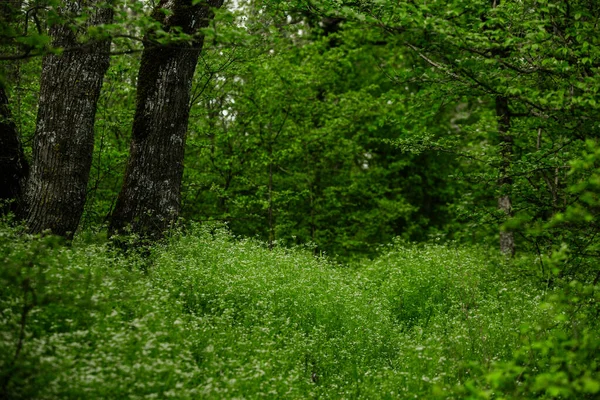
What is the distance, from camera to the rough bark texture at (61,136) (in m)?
8.07

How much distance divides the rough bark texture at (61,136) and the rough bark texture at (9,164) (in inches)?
17.6

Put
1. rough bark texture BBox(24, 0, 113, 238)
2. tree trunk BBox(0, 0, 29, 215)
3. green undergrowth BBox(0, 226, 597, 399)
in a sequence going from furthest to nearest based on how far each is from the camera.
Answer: tree trunk BBox(0, 0, 29, 215) → rough bark texture BBox(24, 0, 113, 238) → green undergrowth BBox(0, 226, 597, 399)

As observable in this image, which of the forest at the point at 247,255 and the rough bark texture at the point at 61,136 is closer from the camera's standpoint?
the forest at the point at 247,255

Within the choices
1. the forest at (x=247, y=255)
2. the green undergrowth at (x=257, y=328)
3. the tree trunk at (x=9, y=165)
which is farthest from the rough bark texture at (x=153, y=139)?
the tree trunk at (x=9, y=165)

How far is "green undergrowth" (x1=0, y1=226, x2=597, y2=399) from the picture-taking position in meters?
4.52

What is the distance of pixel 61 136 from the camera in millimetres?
8164

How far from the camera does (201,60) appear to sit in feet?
46.6

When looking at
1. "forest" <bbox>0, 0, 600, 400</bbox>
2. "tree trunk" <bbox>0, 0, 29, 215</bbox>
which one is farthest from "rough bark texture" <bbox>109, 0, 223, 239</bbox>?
"tree trunk" <bbox>0, 0, 29, 215</bbox>

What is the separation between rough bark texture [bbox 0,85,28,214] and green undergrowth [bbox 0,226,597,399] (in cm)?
132

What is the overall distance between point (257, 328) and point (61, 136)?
4.16 meters

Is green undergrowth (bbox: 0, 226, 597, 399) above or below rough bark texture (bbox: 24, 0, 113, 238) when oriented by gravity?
below

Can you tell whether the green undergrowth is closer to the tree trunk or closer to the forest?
the forest

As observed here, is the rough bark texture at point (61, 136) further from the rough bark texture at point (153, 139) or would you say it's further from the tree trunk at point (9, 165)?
the rough bark texture at point (153, 139)

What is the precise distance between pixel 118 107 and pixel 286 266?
7.87m
